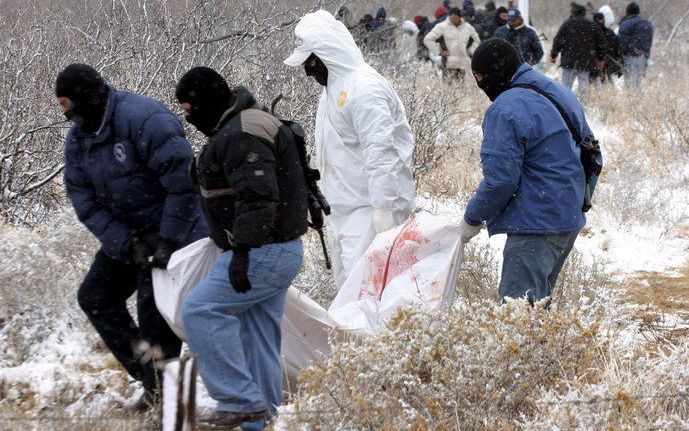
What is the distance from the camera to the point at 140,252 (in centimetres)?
413

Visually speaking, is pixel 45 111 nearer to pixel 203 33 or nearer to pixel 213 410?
pixel 203 33

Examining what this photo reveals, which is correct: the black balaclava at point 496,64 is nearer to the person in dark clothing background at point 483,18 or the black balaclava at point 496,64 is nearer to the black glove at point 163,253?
the black glove at point 163,253

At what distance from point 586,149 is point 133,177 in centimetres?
184

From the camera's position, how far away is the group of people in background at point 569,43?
13789 mm

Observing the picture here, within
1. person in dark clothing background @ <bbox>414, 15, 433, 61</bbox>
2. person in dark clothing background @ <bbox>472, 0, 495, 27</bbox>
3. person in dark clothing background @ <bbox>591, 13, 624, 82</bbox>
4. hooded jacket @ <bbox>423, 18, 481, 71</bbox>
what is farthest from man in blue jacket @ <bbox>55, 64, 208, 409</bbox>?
person in dark clothing background @ <bbox>472, 0, 495, 27</bbox>

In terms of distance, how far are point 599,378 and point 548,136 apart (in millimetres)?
972

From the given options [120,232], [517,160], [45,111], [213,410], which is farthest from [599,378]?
[45,111]

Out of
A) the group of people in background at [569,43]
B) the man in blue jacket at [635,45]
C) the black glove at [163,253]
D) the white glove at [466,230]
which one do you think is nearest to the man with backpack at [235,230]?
the black glove at [163,253]

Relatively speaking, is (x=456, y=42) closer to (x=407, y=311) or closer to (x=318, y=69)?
(x=318, y=69)

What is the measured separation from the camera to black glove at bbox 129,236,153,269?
162 inches

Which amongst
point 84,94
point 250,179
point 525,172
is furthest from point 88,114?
point 525,172

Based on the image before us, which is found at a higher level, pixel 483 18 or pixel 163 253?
pixel 163 253

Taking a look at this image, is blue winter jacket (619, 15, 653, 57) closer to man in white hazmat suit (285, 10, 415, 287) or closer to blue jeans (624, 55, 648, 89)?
blue jeans (624, 55, 648, 89)

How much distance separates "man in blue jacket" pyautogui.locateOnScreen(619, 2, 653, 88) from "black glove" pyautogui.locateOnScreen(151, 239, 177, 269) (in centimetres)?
1172
